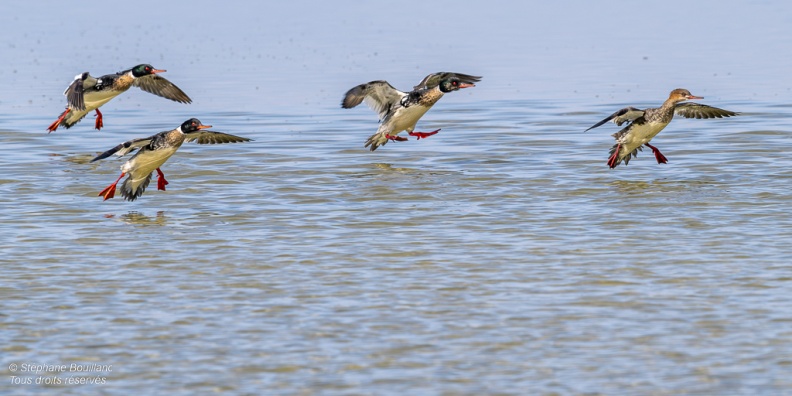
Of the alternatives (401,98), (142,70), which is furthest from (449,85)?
(142,70)

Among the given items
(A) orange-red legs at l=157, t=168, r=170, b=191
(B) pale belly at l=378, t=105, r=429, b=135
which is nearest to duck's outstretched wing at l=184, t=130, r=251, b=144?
(A) orange-red legs at l=157, t=168, r=170, b=191

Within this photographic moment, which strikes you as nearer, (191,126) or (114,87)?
(191,126)

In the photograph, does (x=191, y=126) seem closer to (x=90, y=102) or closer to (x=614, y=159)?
(x=614, y=159)

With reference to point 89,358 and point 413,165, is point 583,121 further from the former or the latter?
point 89,358

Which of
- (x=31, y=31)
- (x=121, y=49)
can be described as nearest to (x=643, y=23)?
(x=121, y=49)

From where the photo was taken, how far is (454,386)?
9.53 metres

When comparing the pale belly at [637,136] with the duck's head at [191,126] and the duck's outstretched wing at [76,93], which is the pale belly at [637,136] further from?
the duck's outstretched wing at [76,93]

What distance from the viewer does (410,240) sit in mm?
14773

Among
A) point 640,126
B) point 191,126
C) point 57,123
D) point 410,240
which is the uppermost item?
point 191,126

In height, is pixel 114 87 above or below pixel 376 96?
above

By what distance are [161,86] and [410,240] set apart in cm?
1021

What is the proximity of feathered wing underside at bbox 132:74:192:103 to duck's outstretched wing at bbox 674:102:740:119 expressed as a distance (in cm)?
833

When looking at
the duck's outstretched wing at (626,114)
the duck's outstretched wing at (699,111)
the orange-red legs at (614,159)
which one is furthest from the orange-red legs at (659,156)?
the duck's outstretched wing at (699,111)

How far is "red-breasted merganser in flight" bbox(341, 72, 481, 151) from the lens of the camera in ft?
71.7
